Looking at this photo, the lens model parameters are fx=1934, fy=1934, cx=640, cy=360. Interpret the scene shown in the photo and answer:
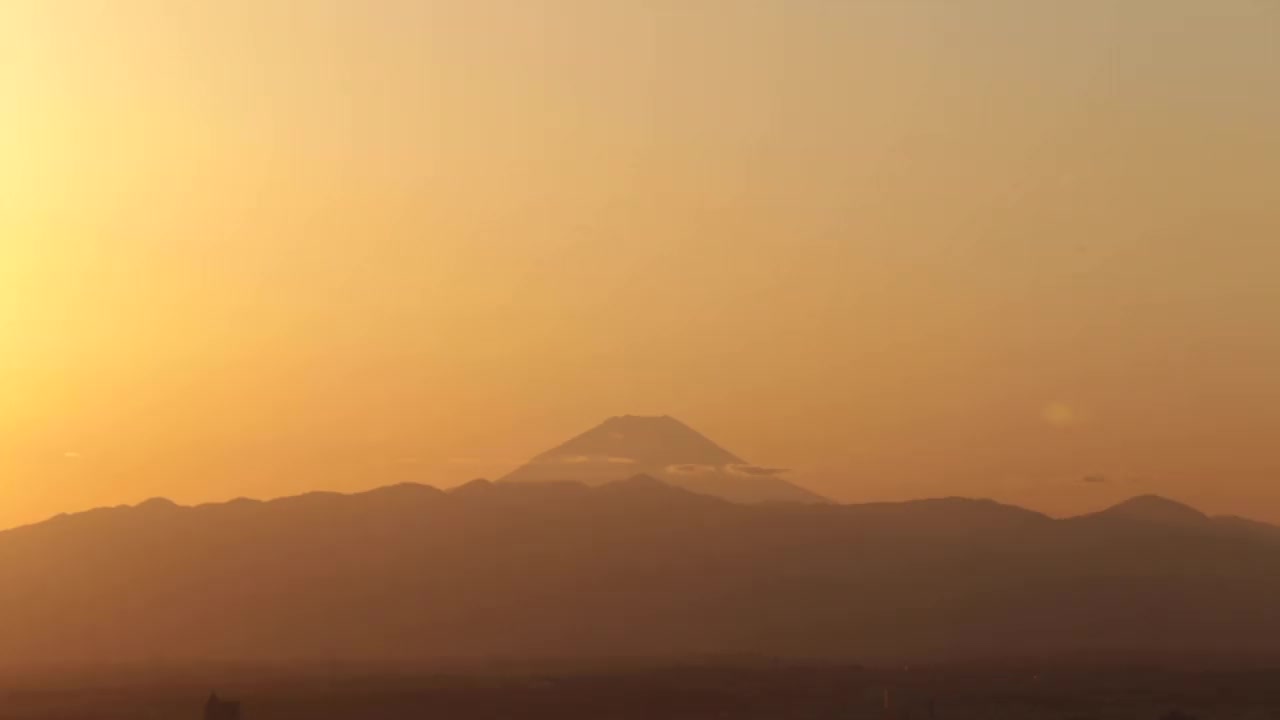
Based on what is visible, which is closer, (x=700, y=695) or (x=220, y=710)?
(x=220, y=710)

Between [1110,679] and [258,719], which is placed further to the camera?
[1110,679]

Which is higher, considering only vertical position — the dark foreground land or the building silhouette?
the dark foreground land

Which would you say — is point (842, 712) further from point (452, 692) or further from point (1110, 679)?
point (1110, 679)

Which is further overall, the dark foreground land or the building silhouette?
the dark foreground land

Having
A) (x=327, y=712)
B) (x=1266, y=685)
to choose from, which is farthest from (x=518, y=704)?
(x=1266, y=685)
